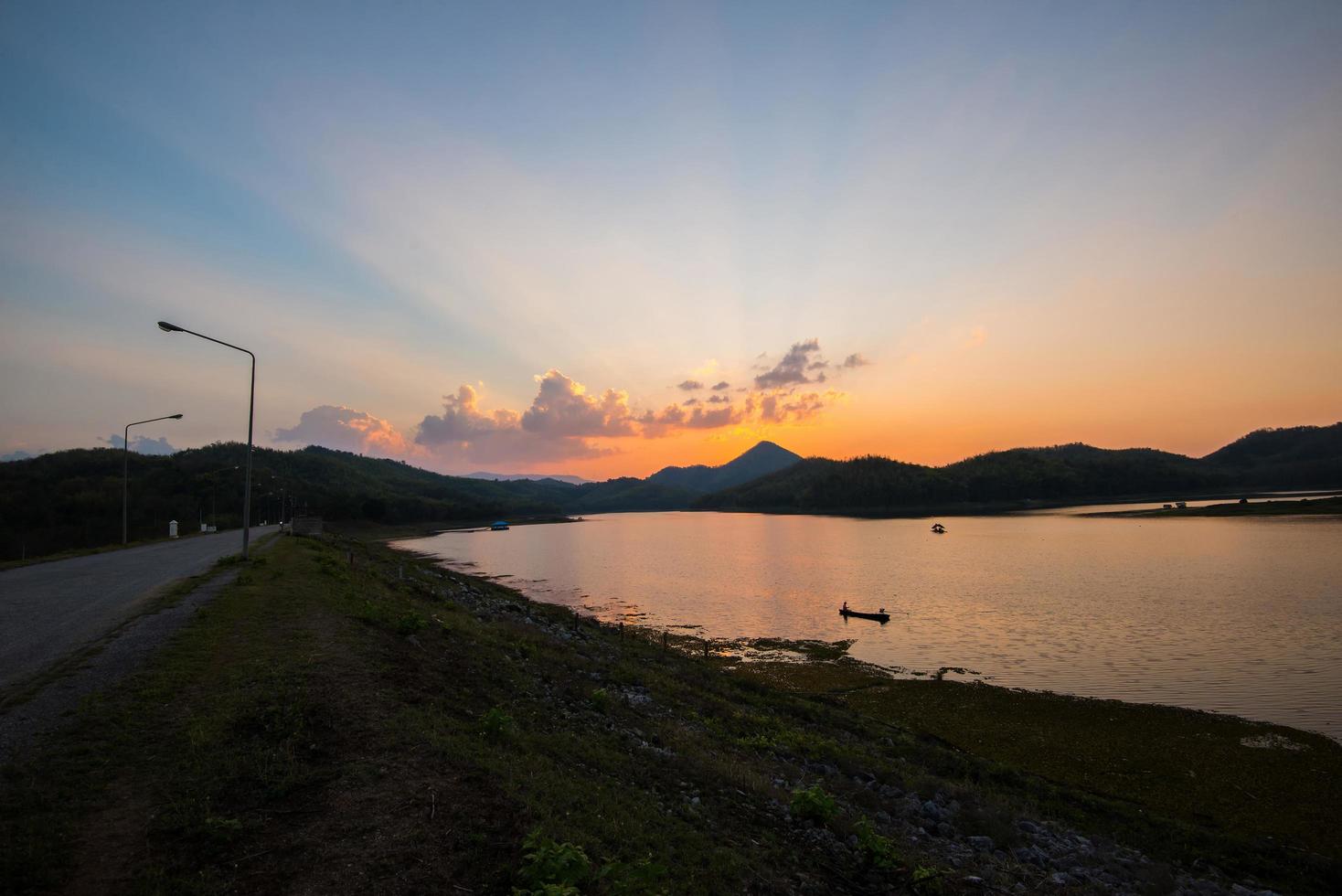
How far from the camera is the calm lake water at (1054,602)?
29.5 metres

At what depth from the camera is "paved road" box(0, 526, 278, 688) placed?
48.6ft

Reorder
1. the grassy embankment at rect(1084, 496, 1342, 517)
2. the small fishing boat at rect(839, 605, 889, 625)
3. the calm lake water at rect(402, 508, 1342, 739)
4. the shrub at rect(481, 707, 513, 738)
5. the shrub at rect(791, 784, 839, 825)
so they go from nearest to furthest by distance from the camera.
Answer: the shrub at rect(791, 784, 839, 825), the shrub at rect(481, 707, 513, 738), the calm lake water at rect(402, 508, 1342, 739), the small fishing boat at rect(839, 605, 889, 625), the grassy embankment at rect(1084, 496, 1342, 517)

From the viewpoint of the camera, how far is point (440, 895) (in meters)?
6.61

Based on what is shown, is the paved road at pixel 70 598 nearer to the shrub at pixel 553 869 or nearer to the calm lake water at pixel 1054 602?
the shrub at pixel 553 869

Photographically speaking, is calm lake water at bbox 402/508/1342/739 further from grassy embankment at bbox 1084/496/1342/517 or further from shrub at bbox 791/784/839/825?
grassy embankment at bbox 1084/496/1342/517

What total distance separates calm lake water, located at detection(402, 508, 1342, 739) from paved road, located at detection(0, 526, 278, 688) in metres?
29.8

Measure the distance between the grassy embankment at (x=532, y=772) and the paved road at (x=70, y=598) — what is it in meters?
2.60

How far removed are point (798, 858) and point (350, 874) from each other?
23.3ft

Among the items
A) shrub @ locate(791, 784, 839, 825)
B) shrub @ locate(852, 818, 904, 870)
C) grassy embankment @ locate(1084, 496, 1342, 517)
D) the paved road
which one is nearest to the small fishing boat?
shrub @ locate(791, 784, 839, 825)

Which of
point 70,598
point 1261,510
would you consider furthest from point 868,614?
point 1261,510

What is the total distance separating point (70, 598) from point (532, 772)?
76.1 feet

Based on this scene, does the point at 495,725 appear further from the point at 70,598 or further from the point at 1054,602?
the point at 1054,602

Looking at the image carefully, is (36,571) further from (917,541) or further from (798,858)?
(917,541)

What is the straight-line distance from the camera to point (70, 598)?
2214 centimetres
